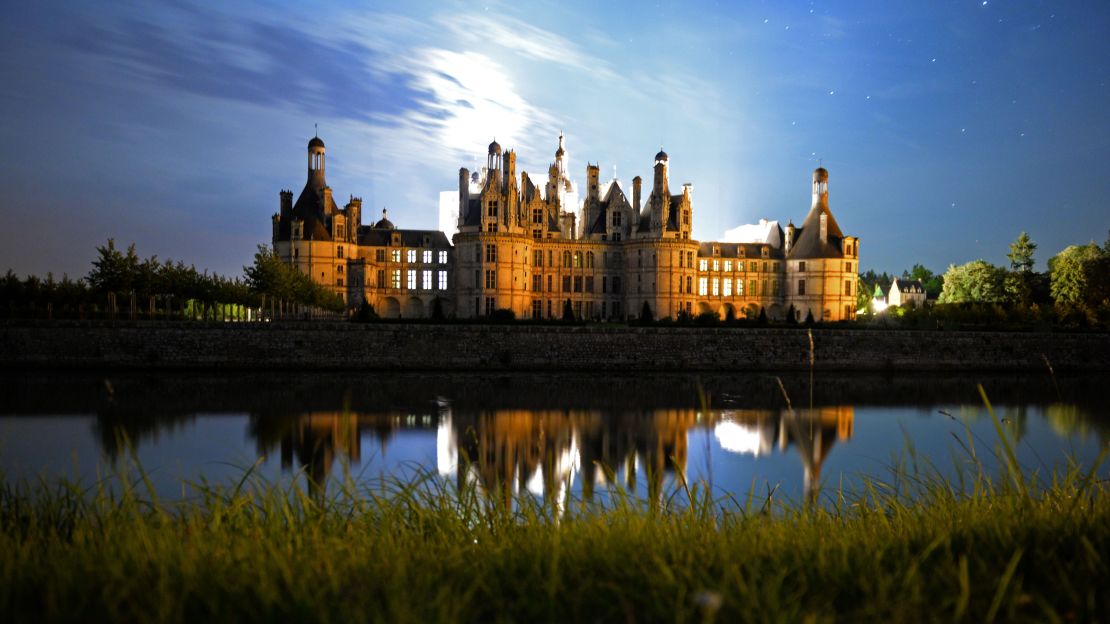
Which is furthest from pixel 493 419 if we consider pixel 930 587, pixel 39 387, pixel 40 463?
pixel 930 587

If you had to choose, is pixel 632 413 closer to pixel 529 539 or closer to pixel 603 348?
pixel 603 348

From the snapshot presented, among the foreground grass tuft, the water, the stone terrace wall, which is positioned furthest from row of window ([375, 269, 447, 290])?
the foreground grass tuft

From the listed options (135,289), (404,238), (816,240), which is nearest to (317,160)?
(404,238)

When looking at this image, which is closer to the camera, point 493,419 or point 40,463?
point 40,463

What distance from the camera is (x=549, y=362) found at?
3209cm

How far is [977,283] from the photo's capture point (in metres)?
66.2

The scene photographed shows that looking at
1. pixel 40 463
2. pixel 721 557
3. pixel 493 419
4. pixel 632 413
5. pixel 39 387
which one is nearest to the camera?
pixel 721 557

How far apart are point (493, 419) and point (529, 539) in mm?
15216

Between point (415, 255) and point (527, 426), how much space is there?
41564 mm

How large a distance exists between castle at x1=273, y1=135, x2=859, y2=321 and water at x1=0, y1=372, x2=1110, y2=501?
23.6m

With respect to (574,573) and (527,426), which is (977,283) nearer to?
(527,426)

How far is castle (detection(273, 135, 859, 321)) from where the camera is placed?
173 feet

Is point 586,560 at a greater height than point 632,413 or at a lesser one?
greater

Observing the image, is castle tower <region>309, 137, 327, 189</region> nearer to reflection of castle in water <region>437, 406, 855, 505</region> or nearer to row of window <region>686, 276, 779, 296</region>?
row of window <region>686, 276, 779, 296</region>
